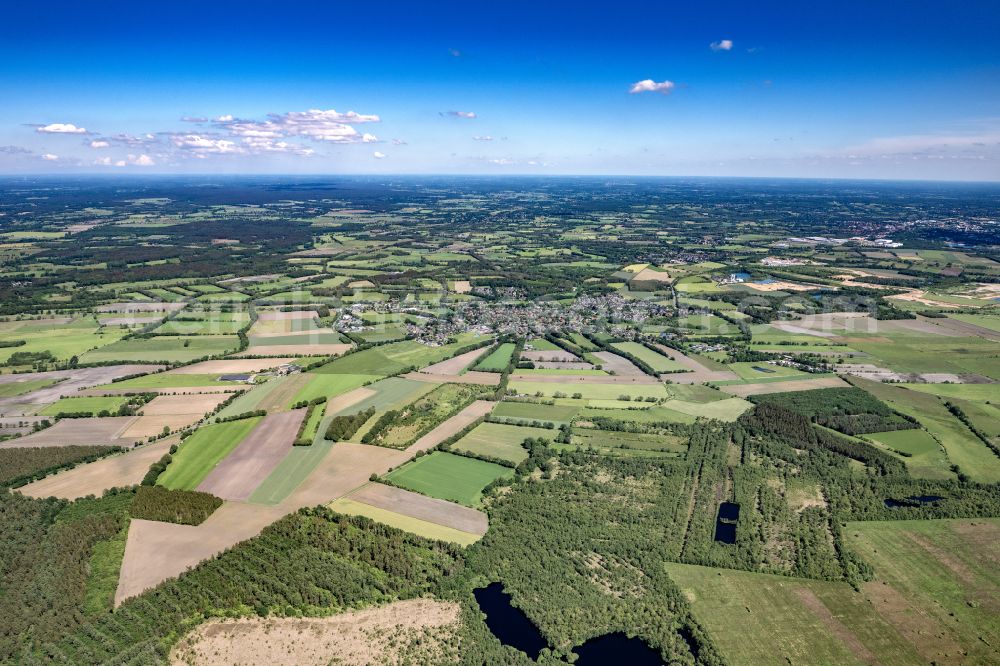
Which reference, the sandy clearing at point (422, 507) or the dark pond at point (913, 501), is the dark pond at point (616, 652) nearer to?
the sandy clearing at point (422, 507)

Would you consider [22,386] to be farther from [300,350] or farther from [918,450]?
[918,450]

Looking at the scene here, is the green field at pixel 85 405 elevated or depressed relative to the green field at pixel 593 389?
depressed

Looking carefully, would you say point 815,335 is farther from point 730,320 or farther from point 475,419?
point 475,419

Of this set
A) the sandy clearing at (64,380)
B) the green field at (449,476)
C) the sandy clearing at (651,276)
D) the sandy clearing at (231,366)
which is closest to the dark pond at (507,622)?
the green field at (449,476)

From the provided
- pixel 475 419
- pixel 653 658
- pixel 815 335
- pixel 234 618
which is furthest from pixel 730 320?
pixel 234 618

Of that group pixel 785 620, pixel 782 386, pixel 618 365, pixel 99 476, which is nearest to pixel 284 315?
pixel 99 476
